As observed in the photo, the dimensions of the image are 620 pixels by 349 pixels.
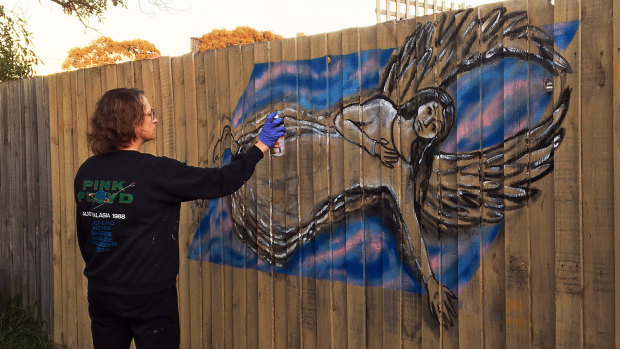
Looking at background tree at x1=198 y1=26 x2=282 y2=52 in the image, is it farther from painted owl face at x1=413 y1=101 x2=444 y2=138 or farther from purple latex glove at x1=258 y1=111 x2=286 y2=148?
painted owl face at x1=413 y1=101 x2=444 y2=138

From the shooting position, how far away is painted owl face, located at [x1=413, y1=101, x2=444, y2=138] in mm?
2994

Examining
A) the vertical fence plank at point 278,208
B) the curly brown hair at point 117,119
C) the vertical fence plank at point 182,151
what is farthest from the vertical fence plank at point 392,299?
the vertical fence plank at point 182,151

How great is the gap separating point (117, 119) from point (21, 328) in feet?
12.0

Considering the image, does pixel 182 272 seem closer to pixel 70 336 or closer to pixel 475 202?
pixel 70 336

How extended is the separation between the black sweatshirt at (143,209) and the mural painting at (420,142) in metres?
0.65

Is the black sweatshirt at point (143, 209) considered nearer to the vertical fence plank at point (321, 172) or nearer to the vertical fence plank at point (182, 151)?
the vertical fence plank at point (321, 172)

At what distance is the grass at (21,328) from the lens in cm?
555

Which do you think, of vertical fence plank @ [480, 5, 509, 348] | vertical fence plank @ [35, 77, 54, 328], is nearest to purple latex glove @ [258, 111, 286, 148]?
vertical fence plank @ [480, 5, 509, 348]

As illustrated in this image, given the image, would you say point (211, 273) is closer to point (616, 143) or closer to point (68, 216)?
point (68, 216)

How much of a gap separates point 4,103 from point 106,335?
3.92m

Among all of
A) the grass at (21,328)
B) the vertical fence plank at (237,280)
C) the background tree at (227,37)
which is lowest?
the grass at (21,328)

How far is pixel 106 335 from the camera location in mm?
3064

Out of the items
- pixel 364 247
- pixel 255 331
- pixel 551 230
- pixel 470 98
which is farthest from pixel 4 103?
pixel 551 230

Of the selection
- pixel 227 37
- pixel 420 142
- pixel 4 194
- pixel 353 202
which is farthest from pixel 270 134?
pixel 227 37
